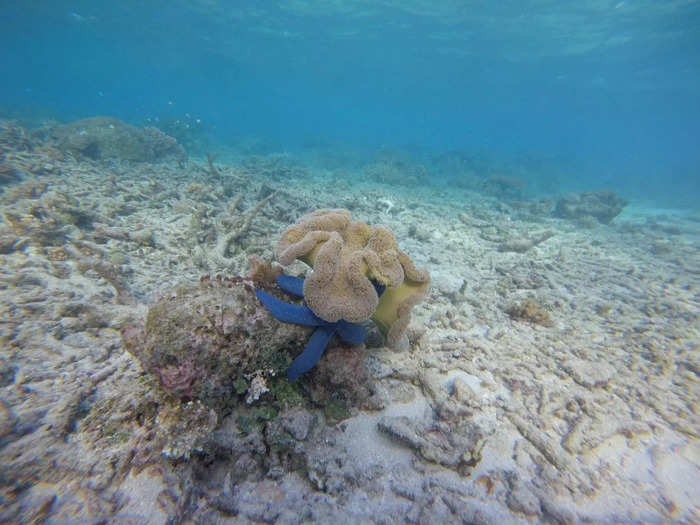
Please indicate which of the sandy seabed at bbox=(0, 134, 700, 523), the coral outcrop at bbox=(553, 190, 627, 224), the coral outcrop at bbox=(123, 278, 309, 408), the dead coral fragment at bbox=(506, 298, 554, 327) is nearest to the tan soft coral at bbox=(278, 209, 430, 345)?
the coral outcrop at bbox=(123, 278, 309, 408)

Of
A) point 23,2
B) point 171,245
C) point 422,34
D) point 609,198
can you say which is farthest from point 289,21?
point 171,245

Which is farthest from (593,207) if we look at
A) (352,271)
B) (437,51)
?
(437,51)

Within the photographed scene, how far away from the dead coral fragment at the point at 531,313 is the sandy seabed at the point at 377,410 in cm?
3

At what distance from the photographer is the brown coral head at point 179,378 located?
213cm

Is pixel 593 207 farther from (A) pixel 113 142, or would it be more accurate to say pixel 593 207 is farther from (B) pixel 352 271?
(A) pixel 113 142

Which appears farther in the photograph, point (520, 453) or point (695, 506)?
point (520, 453)

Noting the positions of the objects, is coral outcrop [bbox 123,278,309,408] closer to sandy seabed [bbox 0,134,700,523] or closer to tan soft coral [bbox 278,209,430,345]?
sandy seabed [bbox 0,134,700,523]

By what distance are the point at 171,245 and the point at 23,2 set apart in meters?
56.3

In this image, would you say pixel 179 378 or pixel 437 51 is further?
pixel 437 51

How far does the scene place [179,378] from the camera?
214cm

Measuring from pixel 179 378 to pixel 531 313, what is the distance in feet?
16.4

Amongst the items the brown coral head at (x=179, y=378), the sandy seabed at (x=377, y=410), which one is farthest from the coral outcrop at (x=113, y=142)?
the brown coral head at (x=179, y=378)

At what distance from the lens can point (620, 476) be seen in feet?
8.96

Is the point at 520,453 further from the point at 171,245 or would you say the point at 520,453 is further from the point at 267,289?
the point at 171,245
